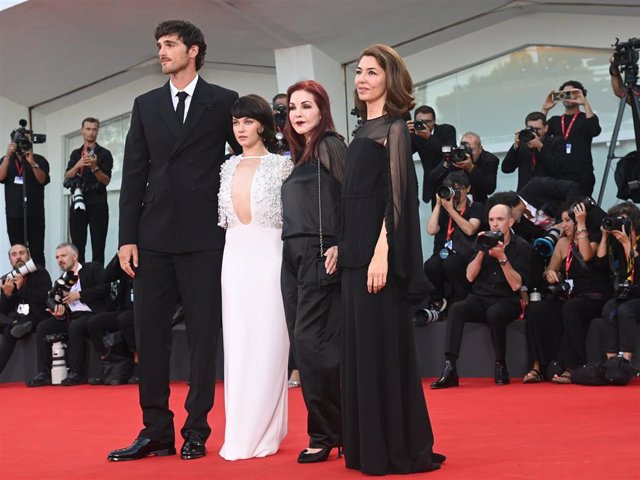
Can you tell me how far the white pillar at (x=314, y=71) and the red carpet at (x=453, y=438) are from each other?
4.07 meters

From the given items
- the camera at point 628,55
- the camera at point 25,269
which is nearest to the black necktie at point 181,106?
the camera at point 628,55

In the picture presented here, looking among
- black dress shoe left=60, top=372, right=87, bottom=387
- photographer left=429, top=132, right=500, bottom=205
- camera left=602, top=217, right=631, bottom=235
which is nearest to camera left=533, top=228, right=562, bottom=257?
camera left=602, top=217, right=631, bottom=235

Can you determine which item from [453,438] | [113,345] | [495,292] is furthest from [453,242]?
[453,438]

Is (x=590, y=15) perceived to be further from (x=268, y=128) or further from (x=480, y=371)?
(x=268, y=128)

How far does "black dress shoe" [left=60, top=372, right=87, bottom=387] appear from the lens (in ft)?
26.7

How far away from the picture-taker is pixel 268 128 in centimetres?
405

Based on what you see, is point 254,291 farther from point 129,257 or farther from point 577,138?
point 577,138

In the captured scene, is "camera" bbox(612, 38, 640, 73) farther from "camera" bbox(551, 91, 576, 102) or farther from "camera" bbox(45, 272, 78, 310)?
"camera" bbox(45, 272, 78, 310)

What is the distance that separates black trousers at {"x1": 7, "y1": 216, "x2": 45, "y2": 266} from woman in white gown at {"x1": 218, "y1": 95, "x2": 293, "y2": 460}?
6.15 meters

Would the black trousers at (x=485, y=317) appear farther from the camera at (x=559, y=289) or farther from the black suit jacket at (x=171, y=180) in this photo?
the black suit jacket at (x=171, y=180)

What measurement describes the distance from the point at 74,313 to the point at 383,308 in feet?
17.7

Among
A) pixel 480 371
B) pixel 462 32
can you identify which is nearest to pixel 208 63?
pixel 462 32

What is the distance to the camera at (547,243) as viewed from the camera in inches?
276

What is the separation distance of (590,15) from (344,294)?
22.5 ft
